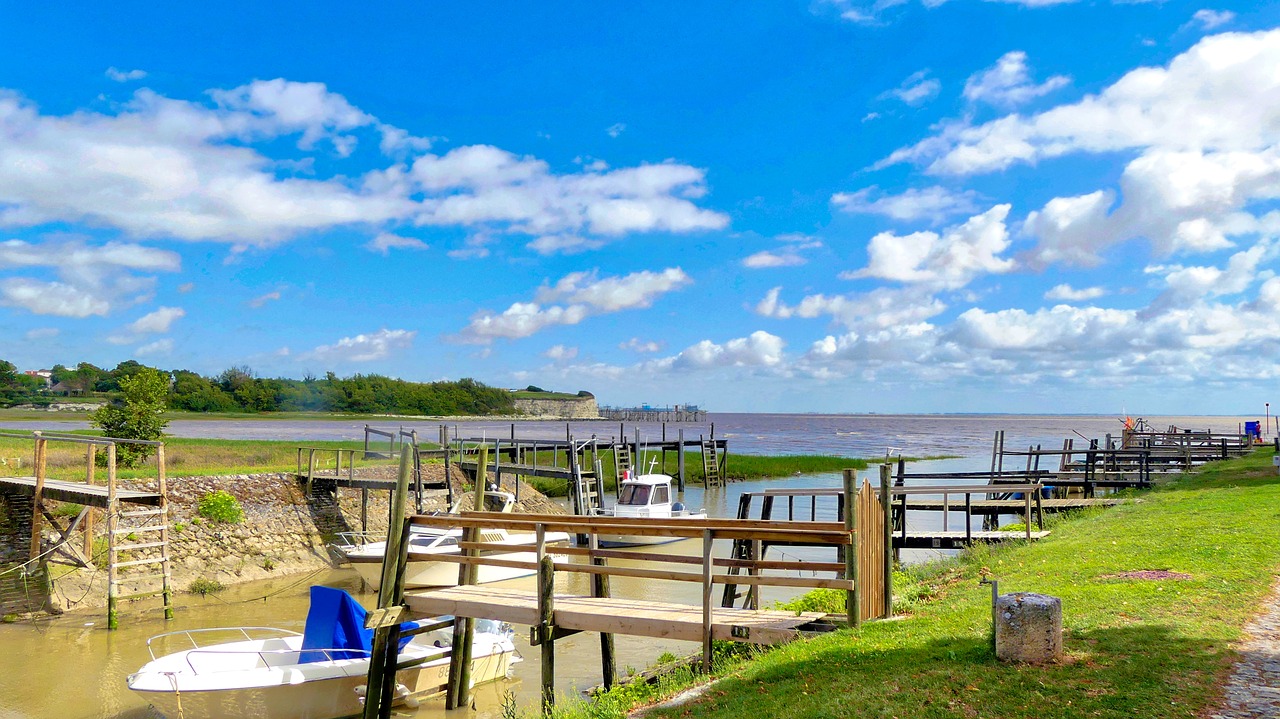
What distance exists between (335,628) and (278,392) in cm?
13604

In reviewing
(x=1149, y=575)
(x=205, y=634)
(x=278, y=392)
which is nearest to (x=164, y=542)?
(x=205, y=634)

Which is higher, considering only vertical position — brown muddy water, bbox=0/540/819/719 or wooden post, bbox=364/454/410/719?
wooden post, bbox=364/454/410/719

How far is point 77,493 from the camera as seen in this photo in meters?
17.5

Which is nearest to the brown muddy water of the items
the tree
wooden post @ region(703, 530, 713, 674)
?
wooden post @ region(703, 530, 713, 674)

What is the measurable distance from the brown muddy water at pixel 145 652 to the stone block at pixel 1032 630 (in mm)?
7143

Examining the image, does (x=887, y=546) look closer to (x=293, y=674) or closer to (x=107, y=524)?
(x=293, y=674)

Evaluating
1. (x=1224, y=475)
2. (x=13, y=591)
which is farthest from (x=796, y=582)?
(x=1224, y=475)

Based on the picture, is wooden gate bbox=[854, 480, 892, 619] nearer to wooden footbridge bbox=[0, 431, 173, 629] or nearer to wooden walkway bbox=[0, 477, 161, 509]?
wooden footbridge bbox=[0, 431, 173, 629]

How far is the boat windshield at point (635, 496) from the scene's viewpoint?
27.4m

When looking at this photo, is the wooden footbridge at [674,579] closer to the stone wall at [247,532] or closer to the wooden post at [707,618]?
the wooden post at [707,618]

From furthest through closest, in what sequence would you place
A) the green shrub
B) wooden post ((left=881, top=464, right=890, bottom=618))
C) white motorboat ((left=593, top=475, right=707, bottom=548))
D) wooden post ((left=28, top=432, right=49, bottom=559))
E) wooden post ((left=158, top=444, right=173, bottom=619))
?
white motorboat ((left=593, top=475, right=707, bottom=548)) → the green shrub → wooden post ((left=28, top=432, right=49, bottom=559)) → wooden post ((left=158, top=444, right=173, bottom=619)) → wooden post ((left=881, top=464, right=890, bottom=618))

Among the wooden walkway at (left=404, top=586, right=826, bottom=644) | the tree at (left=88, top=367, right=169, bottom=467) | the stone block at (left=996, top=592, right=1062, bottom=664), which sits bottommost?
the wooden walkway at (left=404, top=586, right=826, bottom=644)

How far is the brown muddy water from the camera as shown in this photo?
39.7 ft

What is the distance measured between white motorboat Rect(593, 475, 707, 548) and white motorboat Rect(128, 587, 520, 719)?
14.3 m
